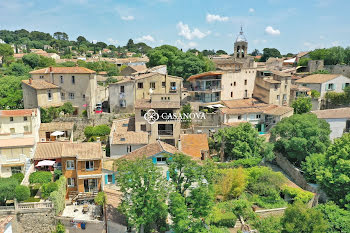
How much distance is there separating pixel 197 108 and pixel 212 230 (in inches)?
977

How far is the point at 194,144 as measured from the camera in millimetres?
38781

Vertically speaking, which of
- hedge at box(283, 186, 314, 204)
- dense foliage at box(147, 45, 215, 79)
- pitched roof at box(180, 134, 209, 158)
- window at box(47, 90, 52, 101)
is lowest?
hedge at box(283, 186, 314, 204)

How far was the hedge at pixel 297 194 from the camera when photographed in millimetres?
30981

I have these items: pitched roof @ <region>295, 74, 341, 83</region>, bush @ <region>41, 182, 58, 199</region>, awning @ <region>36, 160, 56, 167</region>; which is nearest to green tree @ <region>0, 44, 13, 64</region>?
awning @ <region>36, 160, 56, 167</region>

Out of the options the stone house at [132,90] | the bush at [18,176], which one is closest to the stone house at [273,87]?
the stone house at [132,90]

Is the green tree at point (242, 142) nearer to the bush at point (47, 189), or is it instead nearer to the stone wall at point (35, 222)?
the bush at point (47, 189)

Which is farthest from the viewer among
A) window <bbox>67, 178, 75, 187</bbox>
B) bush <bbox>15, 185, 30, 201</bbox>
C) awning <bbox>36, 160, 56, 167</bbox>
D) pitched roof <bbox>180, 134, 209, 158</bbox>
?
pitched roof <bbox>180, 134, 209, 158</bbox>

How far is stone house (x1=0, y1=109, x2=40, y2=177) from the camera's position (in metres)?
33.5

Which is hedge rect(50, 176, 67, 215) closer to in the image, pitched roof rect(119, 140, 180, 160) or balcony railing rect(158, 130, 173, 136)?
pitched roof rect(119, 140, 180, 160)

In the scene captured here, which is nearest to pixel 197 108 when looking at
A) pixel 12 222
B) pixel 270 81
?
pixel 270 81

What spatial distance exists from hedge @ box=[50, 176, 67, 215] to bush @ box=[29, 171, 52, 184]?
1.39m

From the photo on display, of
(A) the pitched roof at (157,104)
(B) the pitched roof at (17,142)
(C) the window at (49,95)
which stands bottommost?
(B) the pitched roof at (17,142)

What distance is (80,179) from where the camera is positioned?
31500 millimetres

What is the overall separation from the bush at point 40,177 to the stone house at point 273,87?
35.5m
